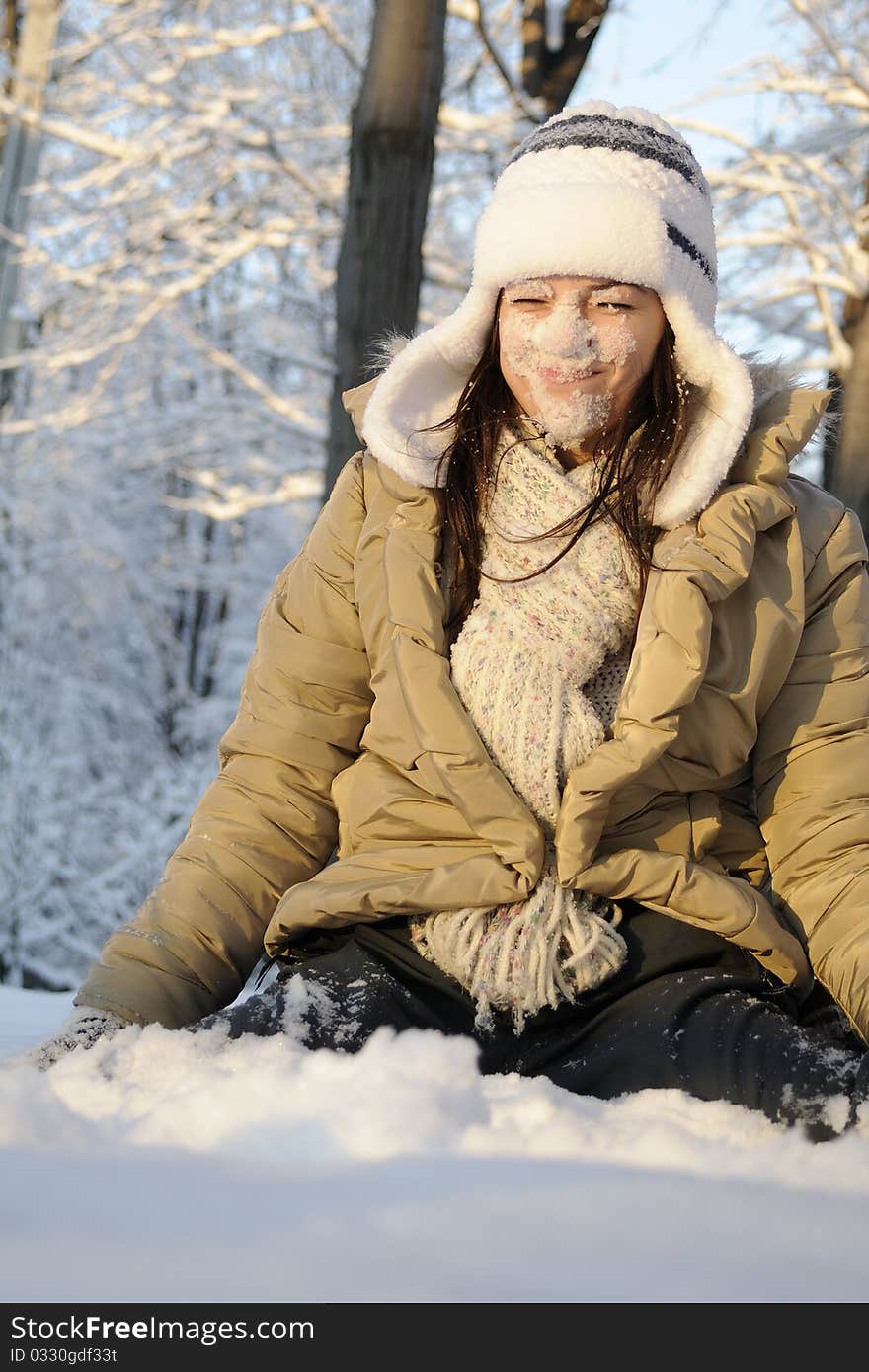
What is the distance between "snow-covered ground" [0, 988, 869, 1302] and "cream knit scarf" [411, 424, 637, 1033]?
263mm

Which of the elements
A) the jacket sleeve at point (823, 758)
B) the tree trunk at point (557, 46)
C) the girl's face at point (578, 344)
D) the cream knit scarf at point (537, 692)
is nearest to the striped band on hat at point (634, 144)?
the girl's face at point (578, 344)

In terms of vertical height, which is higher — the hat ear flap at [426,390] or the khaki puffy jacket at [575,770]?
the hat ear flap at [426,390]

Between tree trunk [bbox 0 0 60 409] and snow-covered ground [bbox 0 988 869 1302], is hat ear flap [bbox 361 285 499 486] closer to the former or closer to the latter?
snow-covered ground [bbox 0 988 869 1302]

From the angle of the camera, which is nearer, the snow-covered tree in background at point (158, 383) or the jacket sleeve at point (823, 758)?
the jacket sleeve at point (823, 758)

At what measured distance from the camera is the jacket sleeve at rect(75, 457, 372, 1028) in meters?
2.19

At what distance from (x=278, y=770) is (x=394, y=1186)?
3.44ft

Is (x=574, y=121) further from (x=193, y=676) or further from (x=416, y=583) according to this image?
(x=193, y=676)

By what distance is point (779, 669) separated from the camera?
215 centimetres

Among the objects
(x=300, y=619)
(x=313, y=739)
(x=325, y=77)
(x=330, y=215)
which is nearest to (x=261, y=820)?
(x=313, y=739)

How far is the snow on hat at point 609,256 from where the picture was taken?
211 cm

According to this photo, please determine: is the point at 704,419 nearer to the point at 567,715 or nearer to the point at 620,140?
the point at 620,140

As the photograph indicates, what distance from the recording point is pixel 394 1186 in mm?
1305

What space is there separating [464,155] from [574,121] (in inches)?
283

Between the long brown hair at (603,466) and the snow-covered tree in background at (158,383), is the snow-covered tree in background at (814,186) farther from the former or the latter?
the long brown hair at (603,466)
